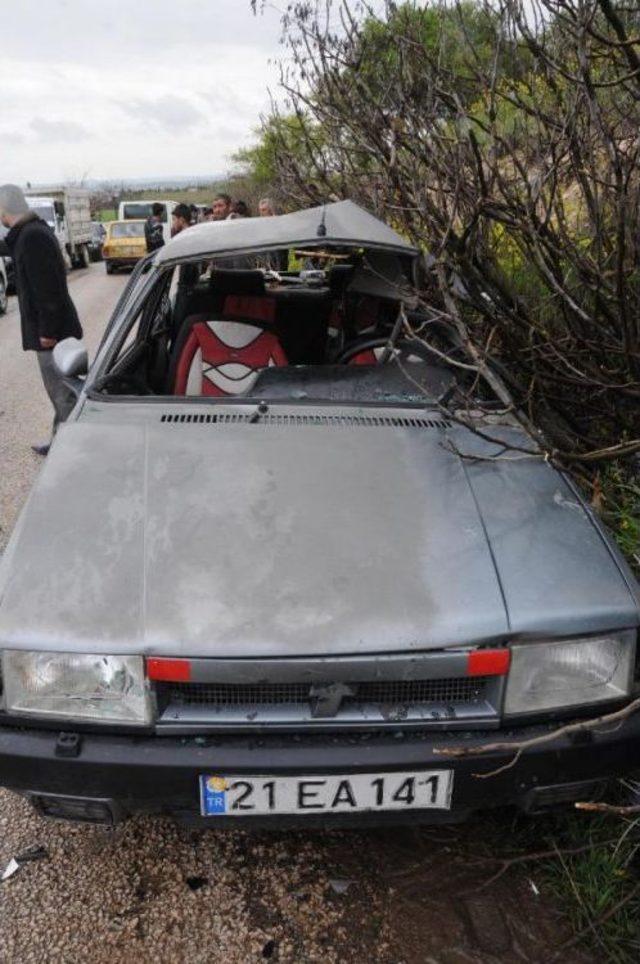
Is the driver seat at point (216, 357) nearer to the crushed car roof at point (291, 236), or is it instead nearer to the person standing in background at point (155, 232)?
the crushed car roof at point (291, 236)

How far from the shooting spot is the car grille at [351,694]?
182cm

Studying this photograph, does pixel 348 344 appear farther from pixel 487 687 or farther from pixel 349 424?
pixel 487 687

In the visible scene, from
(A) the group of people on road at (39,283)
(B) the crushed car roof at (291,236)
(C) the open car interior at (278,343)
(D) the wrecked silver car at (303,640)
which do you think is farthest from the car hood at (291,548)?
(A) the group of people on road at (39,283)

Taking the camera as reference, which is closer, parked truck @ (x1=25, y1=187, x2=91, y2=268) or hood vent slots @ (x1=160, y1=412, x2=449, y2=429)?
hood vent slots @ (x1=160, y1=412, x2=449, y2=429)

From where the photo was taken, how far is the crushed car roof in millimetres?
2725

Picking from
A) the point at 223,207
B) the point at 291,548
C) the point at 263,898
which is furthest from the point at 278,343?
the point at 223,207

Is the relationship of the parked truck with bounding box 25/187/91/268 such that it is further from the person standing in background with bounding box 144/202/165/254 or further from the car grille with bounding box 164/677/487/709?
the car grille with bounding box 164/677/487/709

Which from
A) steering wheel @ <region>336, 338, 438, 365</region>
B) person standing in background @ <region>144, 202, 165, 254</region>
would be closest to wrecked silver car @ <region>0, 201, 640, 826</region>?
steering wheel @ <region>336, 338, 438, 365</region>

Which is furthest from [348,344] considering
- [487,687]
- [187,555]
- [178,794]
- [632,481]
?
[178,794]

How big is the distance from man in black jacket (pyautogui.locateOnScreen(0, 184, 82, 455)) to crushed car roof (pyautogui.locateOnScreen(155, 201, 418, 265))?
232 centimetres

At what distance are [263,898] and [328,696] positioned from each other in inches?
28.8

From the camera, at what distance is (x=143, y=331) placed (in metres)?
3.46

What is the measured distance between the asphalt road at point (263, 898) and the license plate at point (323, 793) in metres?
0.42

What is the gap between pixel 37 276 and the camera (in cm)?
505
